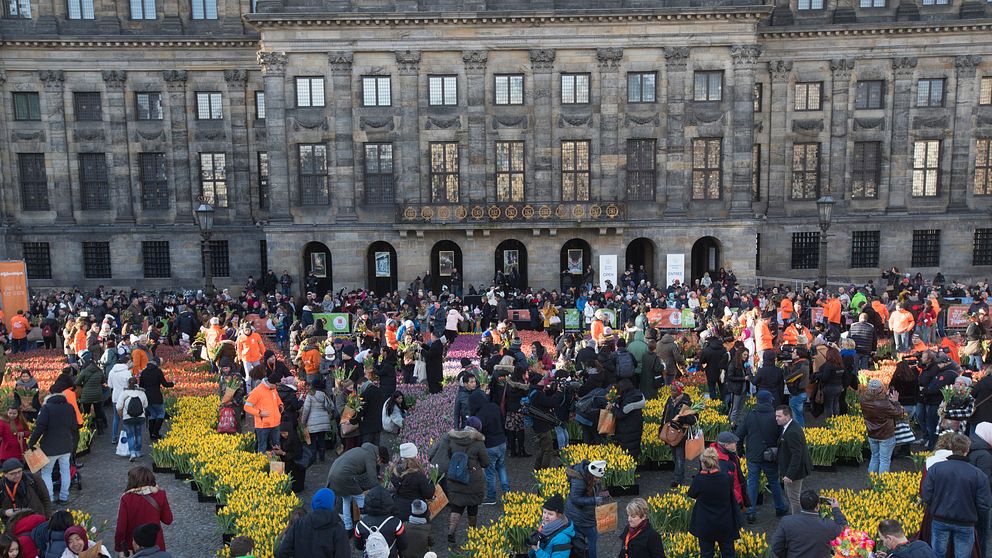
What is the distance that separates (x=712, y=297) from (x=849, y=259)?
16858 mm

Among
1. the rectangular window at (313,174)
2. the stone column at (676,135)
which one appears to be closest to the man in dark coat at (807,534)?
the stone column at (676,135)

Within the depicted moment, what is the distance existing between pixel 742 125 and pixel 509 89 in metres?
11.5

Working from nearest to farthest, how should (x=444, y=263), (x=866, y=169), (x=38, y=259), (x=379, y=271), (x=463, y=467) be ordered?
(x=463, y=467) < (x=379, y=271) < (x=444, y=263) < (x=866, y=169) < (x=38, y=259)

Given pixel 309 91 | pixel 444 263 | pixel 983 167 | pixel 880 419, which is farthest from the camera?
pixel 983 167

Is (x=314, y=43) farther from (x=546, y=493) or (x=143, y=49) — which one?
(x=546, y=493)

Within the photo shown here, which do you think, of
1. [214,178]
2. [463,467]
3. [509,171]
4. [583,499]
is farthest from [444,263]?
[583,499]

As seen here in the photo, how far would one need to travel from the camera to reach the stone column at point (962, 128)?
38.6 meters

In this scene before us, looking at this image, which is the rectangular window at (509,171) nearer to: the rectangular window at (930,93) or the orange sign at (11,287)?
the orange sign at (11,287)

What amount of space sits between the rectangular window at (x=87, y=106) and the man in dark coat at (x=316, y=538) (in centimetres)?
3862

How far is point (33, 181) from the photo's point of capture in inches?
1582

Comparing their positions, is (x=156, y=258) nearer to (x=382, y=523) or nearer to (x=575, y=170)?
(x=575, y=170)

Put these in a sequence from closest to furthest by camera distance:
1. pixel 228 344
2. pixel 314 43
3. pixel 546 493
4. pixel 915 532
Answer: pixel 915 532, pixel 546 493, pixel 228 344, pixel 314 43

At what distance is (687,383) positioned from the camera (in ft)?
62.7

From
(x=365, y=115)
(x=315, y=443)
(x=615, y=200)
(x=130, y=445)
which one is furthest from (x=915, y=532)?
(x=365, y=115)
